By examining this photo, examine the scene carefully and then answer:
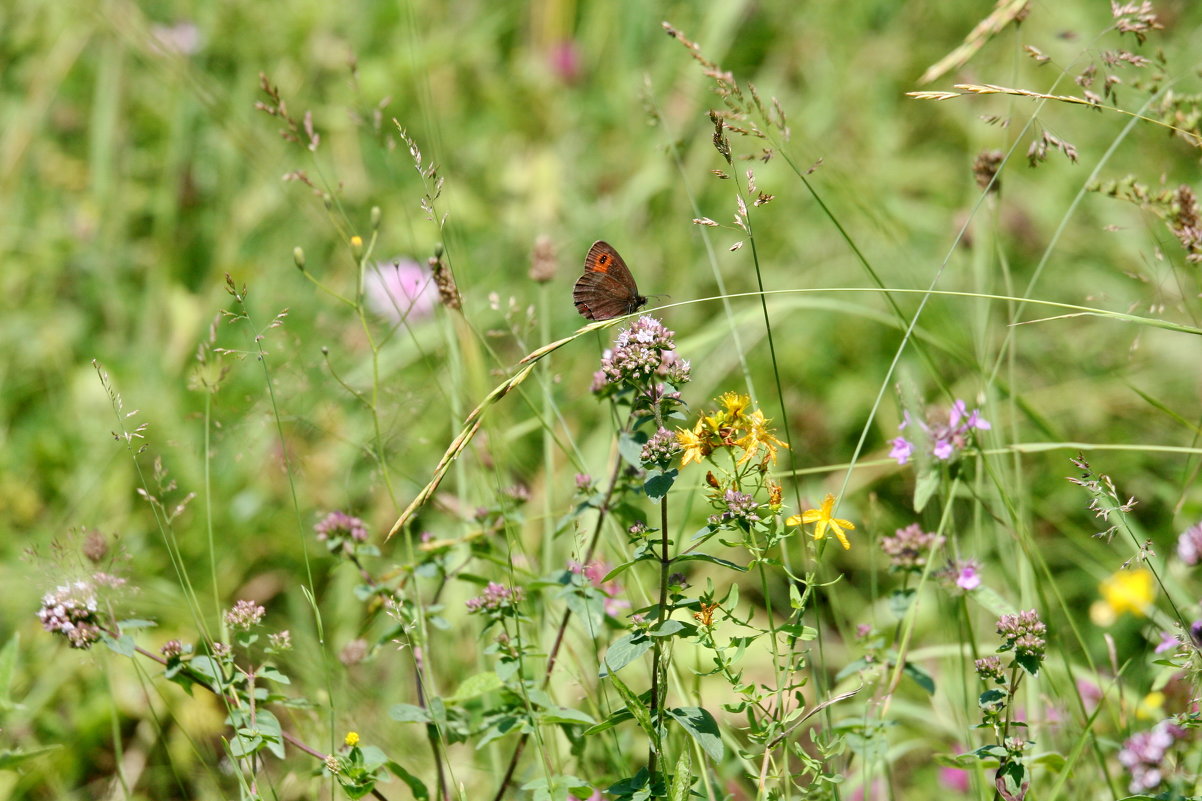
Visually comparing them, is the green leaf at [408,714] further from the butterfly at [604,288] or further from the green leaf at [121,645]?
the butterfly at [604,288]

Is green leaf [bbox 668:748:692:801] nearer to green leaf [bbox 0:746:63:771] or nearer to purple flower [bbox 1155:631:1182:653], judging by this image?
purple flower [bbox 1155:631:1182:653]

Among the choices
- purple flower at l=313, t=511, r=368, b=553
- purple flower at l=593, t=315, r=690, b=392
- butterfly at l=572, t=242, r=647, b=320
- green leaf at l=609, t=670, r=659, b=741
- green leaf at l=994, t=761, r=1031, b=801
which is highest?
butterfly at l=572, t=242, r=647, b=320

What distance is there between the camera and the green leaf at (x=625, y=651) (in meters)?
1.30

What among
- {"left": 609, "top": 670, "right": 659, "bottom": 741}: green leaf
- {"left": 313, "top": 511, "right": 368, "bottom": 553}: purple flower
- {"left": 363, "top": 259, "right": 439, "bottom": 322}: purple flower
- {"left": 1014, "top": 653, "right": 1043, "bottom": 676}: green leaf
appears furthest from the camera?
{"left": 363, "top": 259, "right": 439, "bottom": 322}: purple flower

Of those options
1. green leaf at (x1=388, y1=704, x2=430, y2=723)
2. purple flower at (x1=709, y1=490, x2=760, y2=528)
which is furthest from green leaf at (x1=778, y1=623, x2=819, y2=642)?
green leaf at (x1=388, y1=704, x2=430, y2=723)

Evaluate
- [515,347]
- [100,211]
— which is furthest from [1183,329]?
[100,211]

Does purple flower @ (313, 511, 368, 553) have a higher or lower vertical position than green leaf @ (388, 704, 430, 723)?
higher

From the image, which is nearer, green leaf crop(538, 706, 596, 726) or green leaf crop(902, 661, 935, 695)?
green leaf crop(538, 706, 596, 726)

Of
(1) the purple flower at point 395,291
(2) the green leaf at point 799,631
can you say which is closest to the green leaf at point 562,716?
(2) the green leaf at point 799,631

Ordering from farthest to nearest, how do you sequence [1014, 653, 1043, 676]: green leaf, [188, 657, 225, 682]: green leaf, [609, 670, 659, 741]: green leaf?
[188, 657, 225, 682]: green leaf < [1014, 653, 1043, 676]: green leaf < [609, 670, 659, 741]: green leaf

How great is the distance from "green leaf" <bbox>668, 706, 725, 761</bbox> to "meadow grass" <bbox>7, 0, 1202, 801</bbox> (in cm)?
1

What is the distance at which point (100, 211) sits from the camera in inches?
139

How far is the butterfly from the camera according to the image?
166 cm

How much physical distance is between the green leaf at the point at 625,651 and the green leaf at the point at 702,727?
0.10 m
